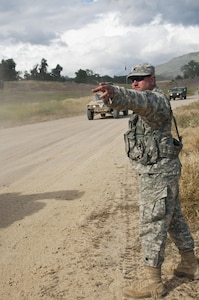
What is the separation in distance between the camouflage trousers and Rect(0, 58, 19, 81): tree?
225 feet

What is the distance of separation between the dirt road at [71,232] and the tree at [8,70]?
63353 mm

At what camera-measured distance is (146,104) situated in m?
2.63

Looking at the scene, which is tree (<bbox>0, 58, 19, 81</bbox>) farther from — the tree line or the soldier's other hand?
the soldier's other hand

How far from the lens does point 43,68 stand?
3159 inches

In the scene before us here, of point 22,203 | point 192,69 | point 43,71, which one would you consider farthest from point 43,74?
point 22,203

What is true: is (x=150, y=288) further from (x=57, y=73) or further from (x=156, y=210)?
(x=57, y=73)

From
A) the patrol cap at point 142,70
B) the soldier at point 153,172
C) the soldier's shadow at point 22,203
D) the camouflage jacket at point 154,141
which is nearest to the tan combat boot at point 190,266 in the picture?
the soldier at point 153,172

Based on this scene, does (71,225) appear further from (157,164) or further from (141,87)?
(141,87)

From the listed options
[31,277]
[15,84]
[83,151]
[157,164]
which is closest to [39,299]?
[31,277]

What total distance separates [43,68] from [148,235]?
262ft

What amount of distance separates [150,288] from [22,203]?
9.84ft

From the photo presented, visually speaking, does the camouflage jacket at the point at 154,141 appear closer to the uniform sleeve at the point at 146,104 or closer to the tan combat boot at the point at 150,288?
the uniform sleeve at the point at 146,104

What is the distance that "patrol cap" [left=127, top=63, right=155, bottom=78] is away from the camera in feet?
9.65

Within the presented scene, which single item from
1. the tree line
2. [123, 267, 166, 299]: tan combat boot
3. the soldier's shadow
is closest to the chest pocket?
[123, 267, 166, 299]: tan combat boot
